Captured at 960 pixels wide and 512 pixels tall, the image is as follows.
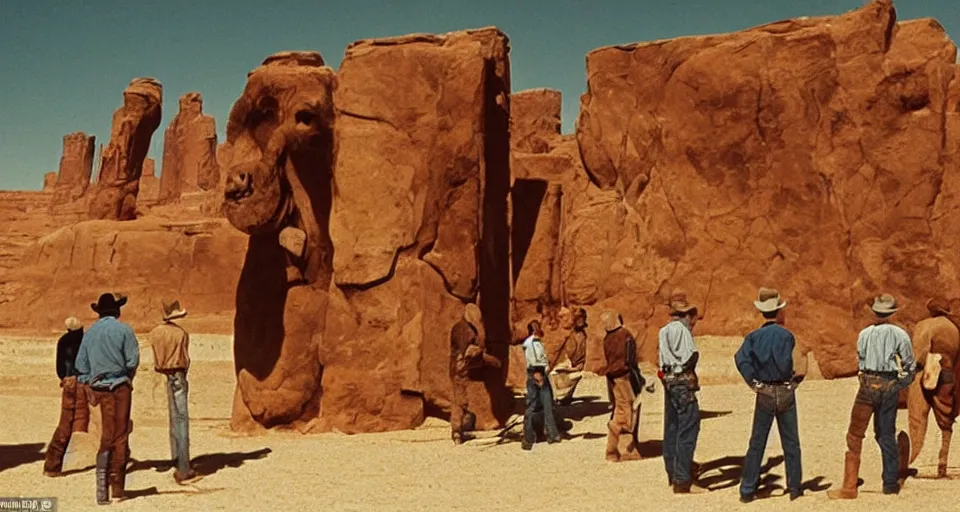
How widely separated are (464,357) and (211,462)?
294cm

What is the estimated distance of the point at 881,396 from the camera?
7.30m

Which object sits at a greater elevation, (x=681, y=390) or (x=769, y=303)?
(x=769, y=303)

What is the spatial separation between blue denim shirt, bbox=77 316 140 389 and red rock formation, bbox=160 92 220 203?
5359cm

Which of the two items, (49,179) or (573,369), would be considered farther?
(49,179)

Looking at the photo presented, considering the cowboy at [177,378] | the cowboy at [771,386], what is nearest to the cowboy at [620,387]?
the cowboy at [771,386]

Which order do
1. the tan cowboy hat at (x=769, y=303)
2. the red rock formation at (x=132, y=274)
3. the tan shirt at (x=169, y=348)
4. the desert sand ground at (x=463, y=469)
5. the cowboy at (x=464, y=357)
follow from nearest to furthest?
the tan cowboy hat at (x=769, y=303)
the desert sand ground at (x=463, y=469)
the tan shirt at (x=169, y=348)
the cowboy at (x=464, y=357)
the red rock formation at (x=132, y=274)

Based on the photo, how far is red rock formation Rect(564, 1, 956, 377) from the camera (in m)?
14.9

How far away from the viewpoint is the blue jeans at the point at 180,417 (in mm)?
9008

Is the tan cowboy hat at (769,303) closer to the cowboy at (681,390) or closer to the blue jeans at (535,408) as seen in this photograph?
the cowboy at (681,390)

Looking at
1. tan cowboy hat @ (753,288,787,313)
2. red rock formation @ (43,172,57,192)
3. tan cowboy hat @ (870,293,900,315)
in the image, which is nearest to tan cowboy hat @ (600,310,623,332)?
tan cowboy hat @ (753,288,787,313)

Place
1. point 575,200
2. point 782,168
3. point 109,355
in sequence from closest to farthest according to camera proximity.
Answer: point 109,355, point 782,168, point 575,200

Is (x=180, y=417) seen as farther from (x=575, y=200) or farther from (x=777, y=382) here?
(x=575, y=200)

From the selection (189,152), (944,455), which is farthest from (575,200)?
(189,152)

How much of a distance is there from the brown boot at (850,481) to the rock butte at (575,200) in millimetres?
5175
